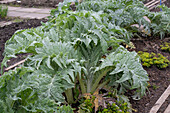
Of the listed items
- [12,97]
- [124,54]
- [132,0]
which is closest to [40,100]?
[12,97]

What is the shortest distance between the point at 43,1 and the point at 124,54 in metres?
7.17

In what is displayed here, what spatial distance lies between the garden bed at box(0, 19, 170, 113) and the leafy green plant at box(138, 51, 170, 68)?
0.26 ft

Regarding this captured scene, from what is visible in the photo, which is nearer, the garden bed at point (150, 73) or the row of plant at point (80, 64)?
the row of plant at point (80, 64)

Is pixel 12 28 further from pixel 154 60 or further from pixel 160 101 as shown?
pixel 160 101

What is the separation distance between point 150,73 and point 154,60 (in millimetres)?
380

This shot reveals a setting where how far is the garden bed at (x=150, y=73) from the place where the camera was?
306 cm

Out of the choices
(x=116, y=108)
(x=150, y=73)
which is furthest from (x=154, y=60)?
(x=116, y=108)

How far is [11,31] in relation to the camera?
543cm

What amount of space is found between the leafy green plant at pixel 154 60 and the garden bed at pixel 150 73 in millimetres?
80

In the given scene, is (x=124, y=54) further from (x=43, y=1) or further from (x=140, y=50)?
(x=43, y=1)

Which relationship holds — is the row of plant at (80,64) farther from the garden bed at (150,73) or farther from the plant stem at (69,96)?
the garden bed at (150,73)

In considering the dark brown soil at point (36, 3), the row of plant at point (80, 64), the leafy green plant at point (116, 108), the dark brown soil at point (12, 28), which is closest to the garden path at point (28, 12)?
the dark brown soil at point (36, 3)

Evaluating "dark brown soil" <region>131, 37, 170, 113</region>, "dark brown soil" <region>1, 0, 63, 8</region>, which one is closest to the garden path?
"dark brown soil" <region>1, 0, 63, 8</region>

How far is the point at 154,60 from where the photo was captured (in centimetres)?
409
